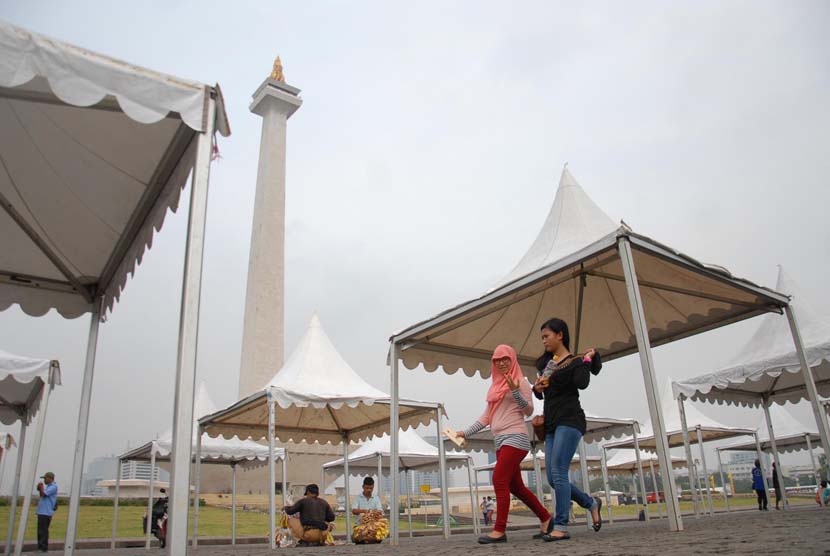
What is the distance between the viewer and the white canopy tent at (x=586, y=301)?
533 centimetres

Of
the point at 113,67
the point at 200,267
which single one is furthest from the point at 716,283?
the point at 113,67

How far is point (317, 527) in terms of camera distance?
876 cm

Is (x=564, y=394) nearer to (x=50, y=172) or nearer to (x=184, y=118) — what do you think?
(x=184, y=118)

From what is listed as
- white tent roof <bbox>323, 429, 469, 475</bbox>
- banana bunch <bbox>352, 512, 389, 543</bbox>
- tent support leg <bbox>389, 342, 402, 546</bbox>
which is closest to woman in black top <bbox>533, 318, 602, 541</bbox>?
tent support leg <bbox>389, 342, 402, 546</bbox>

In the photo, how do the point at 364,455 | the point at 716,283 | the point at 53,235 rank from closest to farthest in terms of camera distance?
1. the point at 53,235
2. the point at 716,283
3. the point at 364,455

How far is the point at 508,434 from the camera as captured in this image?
15.1 ft

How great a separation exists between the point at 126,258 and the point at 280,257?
28.7 metres

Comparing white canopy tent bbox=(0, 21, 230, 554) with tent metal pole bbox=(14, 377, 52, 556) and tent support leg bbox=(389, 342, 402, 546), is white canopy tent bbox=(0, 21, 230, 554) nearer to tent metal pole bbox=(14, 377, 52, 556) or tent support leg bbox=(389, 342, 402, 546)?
tent metal pole bbox=(14, 377, 52, 556)

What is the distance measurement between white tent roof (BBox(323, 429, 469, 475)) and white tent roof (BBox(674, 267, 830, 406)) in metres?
8.41

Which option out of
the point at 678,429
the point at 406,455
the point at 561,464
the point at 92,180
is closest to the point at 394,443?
the point at 561,464

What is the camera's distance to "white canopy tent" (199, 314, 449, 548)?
909cm

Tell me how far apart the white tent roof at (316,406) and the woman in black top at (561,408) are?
511 cm

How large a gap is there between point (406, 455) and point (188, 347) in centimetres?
1439

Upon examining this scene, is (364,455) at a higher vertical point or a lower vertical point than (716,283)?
lower
